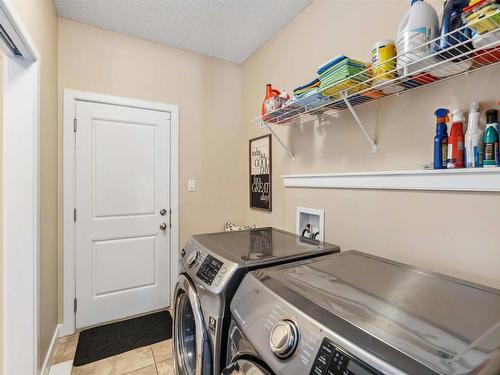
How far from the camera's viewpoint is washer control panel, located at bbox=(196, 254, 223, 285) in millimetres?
1096

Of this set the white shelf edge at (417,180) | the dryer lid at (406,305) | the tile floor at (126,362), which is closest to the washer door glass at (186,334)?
the tile floor at (126,362)

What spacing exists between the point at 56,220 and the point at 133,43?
1.61m

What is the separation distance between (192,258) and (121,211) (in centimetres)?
125

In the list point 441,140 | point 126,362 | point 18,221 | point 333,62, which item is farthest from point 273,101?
point 126,362

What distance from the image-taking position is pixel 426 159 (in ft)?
3.79

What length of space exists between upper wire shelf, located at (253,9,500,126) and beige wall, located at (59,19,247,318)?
1.32 m

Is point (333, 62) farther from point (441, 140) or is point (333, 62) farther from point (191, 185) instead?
point (191, 185)

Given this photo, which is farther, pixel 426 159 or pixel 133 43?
pixel 133 43

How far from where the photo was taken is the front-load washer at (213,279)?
101 cm

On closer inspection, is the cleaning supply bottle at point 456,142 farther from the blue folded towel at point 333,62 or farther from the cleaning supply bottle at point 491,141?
the blue folded towel at point 333,62

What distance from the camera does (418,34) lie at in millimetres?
971

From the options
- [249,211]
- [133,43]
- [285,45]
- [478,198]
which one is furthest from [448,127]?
[133,43]

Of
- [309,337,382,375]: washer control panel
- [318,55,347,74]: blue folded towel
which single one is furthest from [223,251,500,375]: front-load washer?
[318,55,347,74]: blue folded towel

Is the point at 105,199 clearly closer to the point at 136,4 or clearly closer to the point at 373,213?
the point at 136,4
